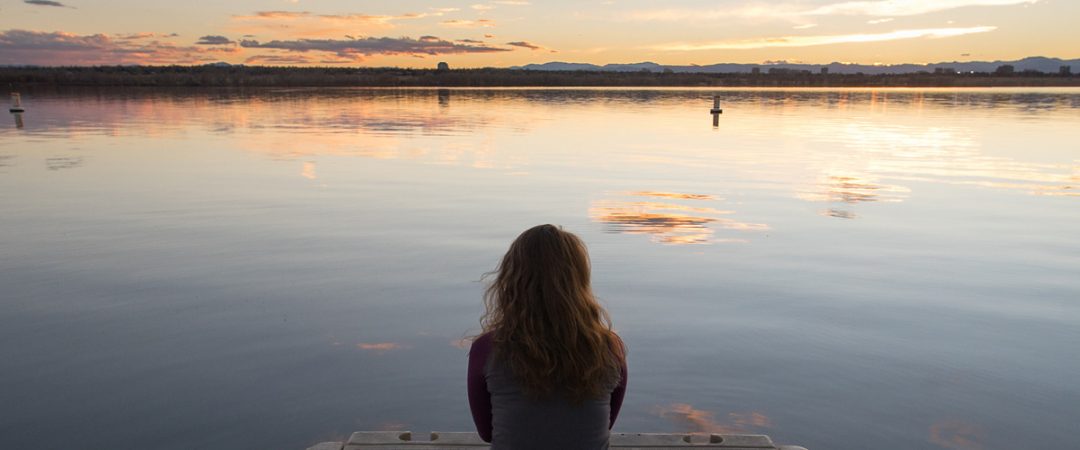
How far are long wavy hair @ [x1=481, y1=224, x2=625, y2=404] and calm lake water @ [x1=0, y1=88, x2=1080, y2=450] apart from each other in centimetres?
294

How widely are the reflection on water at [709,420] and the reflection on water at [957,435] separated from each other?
118 centimetres

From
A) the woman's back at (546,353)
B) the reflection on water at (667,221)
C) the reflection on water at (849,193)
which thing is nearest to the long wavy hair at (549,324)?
the woman's back at (546,353)

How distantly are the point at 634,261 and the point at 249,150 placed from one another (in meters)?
18.0

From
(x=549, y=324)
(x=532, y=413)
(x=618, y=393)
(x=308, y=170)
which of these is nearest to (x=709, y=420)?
(x=618, y=393)

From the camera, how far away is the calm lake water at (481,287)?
6152mm

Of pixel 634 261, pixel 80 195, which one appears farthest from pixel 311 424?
pixel 80 195

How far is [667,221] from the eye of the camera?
13844mm

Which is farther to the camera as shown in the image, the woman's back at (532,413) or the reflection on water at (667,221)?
the reflection on water at (667,221)

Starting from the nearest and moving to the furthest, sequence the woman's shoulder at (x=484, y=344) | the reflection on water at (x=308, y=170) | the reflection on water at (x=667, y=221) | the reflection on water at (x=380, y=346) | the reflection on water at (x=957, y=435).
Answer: the woman's shoulder at (x=484, y=344)
the reflection on water at (x=957, y=435)
the reflection on water at (x=380, y=346)
the reflection on water at (x=667, y=221)
the reflection on water at (x=308, y=170)

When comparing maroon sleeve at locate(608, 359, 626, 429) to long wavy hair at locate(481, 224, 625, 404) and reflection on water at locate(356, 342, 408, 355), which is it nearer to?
long wavy hair at locate(481, 224, 625, 404)

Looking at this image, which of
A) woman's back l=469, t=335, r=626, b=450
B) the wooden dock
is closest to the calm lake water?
the wooden dock

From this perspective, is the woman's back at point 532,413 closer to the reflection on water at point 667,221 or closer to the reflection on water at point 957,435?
the reflection on water at point 957,435

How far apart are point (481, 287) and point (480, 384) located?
6226mm

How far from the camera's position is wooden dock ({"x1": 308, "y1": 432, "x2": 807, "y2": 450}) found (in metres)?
4.62
